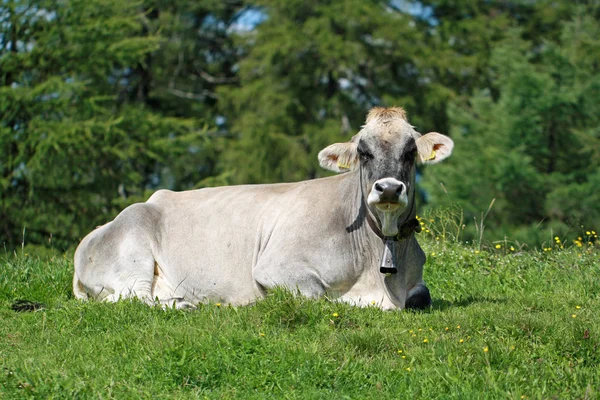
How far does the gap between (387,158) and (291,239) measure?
1.33 meters

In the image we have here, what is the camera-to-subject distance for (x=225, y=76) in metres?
44.4

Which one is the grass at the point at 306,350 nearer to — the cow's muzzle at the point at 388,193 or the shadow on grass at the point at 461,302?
the shadow on grass at the point at 461,302

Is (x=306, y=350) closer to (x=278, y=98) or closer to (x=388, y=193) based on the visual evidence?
(x=388, y=193)

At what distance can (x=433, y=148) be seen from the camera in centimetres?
793

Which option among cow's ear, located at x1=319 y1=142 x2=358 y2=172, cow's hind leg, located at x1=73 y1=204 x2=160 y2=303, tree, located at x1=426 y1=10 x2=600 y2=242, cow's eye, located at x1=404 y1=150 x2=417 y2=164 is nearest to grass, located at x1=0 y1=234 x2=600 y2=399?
cow's hind leg, located at x1=73 y1=204 x2=160 y2=303

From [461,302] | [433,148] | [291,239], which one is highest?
[433,148]

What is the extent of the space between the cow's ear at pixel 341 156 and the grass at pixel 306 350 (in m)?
1.49

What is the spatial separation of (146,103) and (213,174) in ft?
14.2

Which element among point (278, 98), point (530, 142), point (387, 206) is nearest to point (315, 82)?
point (278, 98)

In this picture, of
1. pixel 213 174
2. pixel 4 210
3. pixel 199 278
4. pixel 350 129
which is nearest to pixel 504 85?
pixel 350 129

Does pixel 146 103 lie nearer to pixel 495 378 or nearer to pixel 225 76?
pixel 225 76

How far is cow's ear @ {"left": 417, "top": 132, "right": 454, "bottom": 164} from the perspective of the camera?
25.7 ft

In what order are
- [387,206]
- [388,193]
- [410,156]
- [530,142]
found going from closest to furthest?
[388,193], [387,206], [410,156], [530,142]

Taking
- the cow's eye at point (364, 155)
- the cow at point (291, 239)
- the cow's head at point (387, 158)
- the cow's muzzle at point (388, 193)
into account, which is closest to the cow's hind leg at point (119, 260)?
the cow at point (291, 239)
